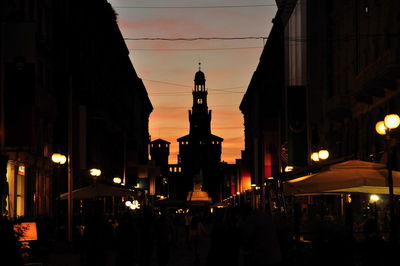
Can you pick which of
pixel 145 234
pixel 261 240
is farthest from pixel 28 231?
pixel 145 234

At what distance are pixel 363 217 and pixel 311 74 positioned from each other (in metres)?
26.3

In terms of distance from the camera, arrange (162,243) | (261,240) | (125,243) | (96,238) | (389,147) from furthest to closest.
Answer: (162,243)
(125,243)
(96,238)
(389,147)
(261,240)

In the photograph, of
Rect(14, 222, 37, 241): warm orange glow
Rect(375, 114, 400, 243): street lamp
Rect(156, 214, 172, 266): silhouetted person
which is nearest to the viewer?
Rect(375, 114, 400, 243): street lamp

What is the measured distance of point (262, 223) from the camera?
15.5 metres

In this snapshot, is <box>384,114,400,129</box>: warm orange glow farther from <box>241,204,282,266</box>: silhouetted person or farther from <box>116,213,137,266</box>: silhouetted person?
<box>116,213,137,266</box>: silhouetted person

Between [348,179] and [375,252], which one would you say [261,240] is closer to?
[375,252]

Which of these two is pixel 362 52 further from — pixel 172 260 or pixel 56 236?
pixel 56 236

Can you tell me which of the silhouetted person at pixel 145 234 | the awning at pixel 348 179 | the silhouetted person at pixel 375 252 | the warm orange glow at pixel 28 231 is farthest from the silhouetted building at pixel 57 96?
the silhouetted person at pixel 375 252

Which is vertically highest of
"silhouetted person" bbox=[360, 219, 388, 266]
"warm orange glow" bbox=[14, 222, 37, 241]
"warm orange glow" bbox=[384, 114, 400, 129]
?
"warm orange glow" bbox=[384, 114, 400, 129]

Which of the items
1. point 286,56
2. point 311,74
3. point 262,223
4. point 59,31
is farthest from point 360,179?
point 286,56

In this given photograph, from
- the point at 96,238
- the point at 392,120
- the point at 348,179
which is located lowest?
the point at 96,238

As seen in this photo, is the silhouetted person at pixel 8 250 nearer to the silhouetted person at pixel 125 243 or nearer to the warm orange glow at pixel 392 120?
the warm orange glow at pixel 392 120

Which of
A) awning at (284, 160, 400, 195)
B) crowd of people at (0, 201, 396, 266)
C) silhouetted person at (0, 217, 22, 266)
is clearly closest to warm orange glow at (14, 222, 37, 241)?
crowd of people at (0, 201, 396, 266)

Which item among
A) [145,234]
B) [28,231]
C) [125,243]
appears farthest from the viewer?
[145,234]
